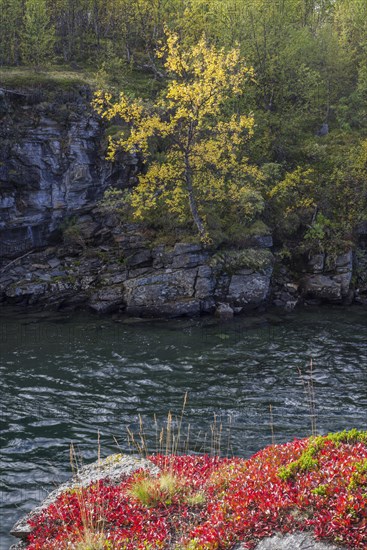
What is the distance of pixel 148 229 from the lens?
106 ft

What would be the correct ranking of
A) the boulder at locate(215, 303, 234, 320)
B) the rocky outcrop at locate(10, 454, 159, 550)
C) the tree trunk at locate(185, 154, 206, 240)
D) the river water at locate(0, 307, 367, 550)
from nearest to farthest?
the rocky outcrop at locate(10, 454, 159, 550) → the river water at locate(0, 307, 367, 550) → the boulder at locate(215, 303, 234, 320) → the tree trunk at locate(185, 154, 206, 240)

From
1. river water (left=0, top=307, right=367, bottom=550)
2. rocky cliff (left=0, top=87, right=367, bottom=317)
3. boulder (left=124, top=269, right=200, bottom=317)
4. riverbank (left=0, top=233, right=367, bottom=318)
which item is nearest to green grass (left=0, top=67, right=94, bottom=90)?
rocky cliff (left=0, top=87, right=367, bottom=317)

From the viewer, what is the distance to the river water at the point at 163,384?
49.4 feet

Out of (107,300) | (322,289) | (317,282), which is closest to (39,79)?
(107,300)

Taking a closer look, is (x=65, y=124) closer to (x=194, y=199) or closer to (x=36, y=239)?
(x=36, y=239)

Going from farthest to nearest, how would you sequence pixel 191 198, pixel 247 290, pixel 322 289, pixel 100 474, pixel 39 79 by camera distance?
1. pixel 39 79
2. pixel 191 198
3. pixel 322 289
4. pixel 247 290
5. pixel 100 474

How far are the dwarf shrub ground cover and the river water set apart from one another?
245 cm

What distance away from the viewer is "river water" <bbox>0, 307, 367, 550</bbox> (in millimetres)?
15062

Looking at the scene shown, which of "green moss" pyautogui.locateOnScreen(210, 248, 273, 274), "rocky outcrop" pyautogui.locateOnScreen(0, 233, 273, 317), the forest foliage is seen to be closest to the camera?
"rocky outcrop" pyautogui.locateOnScreen(0, 233, 273, 317)

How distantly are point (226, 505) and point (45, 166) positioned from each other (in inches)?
1098

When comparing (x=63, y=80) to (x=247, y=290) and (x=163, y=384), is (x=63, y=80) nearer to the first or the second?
(x=247, y=290)

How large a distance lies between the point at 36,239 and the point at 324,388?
21.5 metres

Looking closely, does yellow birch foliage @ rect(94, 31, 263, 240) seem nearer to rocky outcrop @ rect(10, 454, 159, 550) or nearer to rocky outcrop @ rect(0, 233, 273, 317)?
rocky outcrop @ rect(0, 233, 273, 317)

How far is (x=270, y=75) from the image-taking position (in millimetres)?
42312
